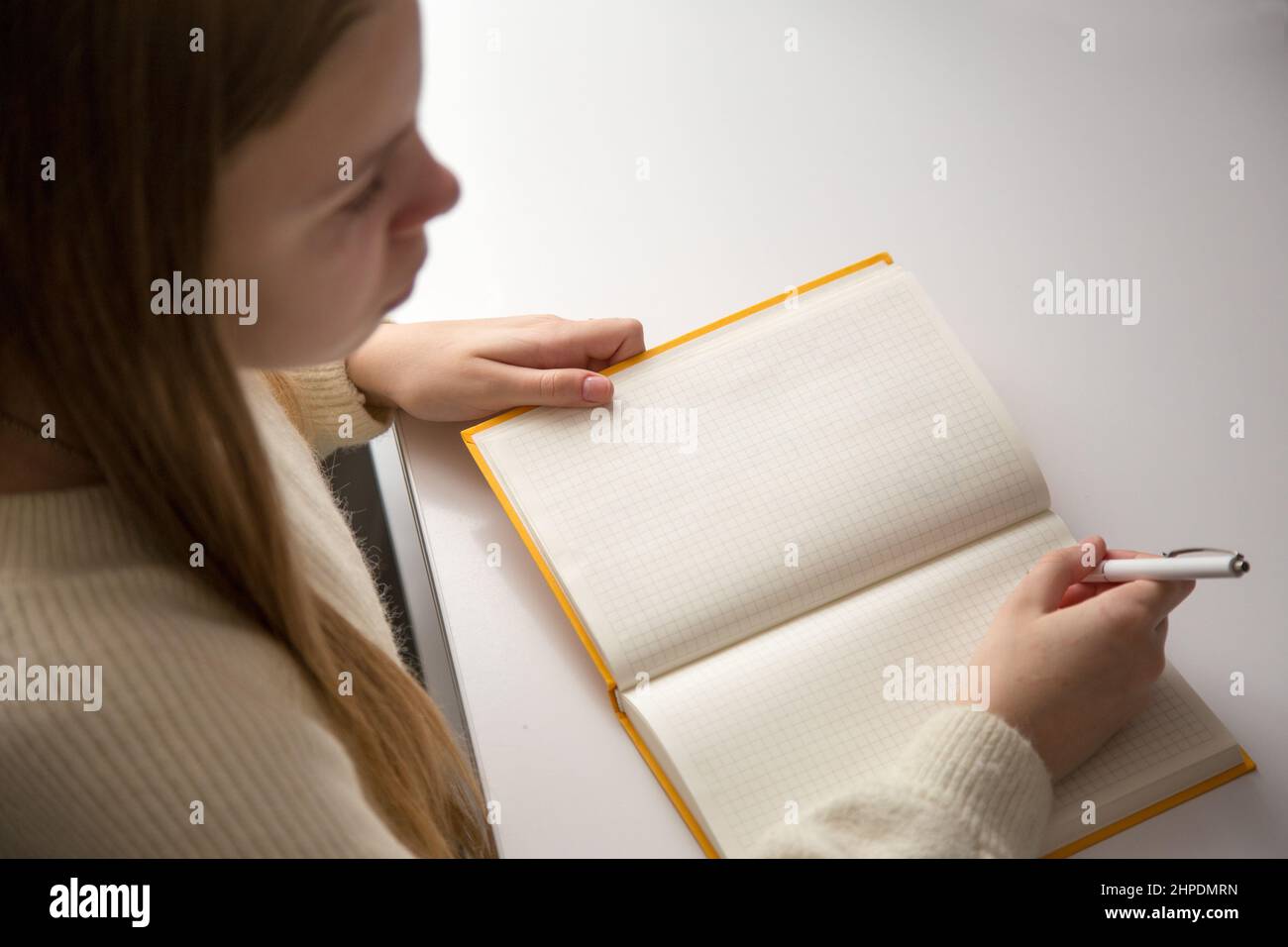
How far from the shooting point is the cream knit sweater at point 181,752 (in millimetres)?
477

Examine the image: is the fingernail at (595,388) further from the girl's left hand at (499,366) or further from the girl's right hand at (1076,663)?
the girl's right hand at (1076,663)

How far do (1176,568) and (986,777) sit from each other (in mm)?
150

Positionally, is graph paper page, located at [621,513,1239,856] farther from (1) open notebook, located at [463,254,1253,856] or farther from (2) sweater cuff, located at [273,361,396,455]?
(2) sweater cuff, located at [273,361,396,455]

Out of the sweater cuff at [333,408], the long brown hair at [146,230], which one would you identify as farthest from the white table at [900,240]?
the long brown hair at [146,230]

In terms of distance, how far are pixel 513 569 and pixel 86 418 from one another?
0.28 m

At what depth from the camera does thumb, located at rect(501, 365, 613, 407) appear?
73 cm

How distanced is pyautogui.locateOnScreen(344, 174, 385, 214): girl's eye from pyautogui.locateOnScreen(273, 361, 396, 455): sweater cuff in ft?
0.86

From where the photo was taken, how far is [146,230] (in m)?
0.47

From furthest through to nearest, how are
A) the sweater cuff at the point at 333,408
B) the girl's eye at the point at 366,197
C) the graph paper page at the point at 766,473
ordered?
the sweater cuff at the point at 333,408
the graph paper page at the point at 766,473
the girl's eye at the point at 366,197

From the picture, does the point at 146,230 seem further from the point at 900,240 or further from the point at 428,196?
the point at 900,240

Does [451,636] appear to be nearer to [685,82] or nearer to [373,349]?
[373,349]

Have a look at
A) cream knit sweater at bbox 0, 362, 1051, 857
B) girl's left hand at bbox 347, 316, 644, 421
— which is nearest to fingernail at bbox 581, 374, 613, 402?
girl's left hand at bbox 347, 316, 644, 421

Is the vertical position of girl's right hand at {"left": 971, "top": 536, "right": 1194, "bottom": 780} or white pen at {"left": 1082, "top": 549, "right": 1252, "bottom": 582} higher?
white pen at {"left": 1082, "top": 549, "right": 1252, "bottom": 582}

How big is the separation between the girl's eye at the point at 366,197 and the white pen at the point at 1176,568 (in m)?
0.44
